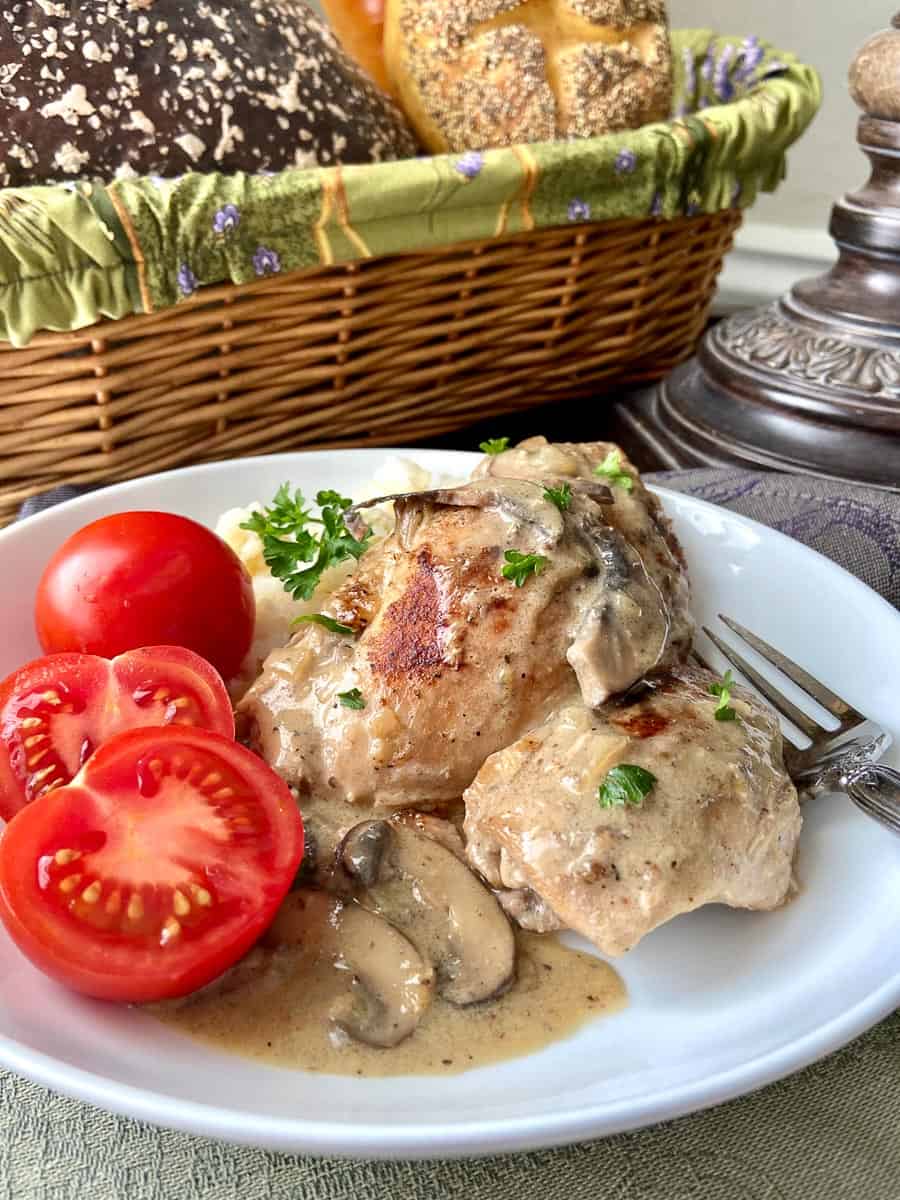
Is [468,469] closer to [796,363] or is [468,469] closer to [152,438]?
[152,438]

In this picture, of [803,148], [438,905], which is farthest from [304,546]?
[803,148]

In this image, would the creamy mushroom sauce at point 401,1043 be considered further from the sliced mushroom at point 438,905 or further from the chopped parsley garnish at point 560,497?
the chopped parsley garnish at point 560,497

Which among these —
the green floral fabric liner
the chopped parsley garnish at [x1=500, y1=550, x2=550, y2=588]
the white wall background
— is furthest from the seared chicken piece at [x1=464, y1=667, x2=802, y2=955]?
the white wall background

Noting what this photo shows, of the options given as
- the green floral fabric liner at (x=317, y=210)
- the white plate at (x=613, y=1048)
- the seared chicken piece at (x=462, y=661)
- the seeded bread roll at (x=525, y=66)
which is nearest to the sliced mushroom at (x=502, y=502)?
the seared chicken piece at (x=462, y=661)

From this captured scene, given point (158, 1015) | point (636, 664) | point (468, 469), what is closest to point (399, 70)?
point (468, 469)

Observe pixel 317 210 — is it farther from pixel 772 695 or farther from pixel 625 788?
pixel 625 788

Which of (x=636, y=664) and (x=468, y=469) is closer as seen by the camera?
(x=636, y=664)

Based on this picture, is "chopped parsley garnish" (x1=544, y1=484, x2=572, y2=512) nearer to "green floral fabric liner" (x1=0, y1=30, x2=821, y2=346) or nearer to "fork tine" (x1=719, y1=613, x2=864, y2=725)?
"fork tine" (x1=719, y1=613, x2=864, y2=725)
